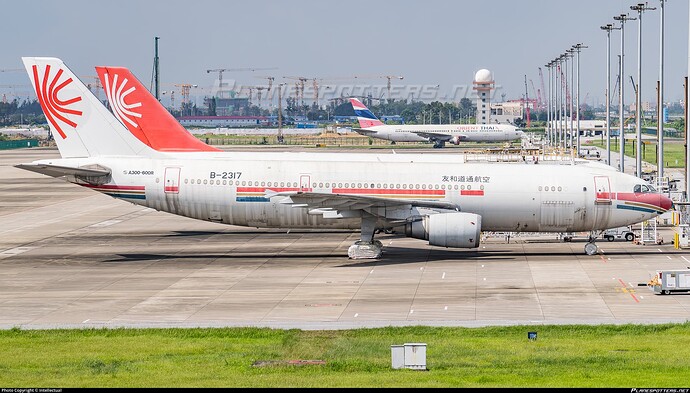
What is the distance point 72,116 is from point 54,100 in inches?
46.3

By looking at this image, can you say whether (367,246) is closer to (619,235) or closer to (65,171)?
(65,171)

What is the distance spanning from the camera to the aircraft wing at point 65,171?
50.5 metres

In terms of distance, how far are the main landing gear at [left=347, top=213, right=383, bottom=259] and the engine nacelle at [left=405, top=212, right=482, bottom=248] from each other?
2.37 metres

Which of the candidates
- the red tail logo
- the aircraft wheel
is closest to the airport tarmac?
the aircraft wheel

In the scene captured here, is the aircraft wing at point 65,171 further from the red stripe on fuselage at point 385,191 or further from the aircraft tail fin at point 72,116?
the red stripe on fuselage at point 385,191

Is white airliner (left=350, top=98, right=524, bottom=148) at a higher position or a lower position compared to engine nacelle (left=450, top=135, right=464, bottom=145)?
higher

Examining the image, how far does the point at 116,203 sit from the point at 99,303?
46.6 m

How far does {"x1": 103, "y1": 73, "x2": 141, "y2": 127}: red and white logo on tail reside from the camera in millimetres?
59625

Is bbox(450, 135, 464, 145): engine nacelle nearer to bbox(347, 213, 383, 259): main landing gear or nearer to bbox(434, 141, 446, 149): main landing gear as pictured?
bbox(434, 141, 446, 149): main landing gear

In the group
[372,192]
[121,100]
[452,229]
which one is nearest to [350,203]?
[372,192]

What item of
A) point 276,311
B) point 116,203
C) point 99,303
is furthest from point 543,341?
point 116,203

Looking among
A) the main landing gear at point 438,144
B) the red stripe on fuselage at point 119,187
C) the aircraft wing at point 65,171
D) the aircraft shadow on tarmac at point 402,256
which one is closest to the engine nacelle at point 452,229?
the aircraft shadow on tarmac at point 402,256

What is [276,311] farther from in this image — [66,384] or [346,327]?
[66,384]

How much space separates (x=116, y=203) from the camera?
84562mm
